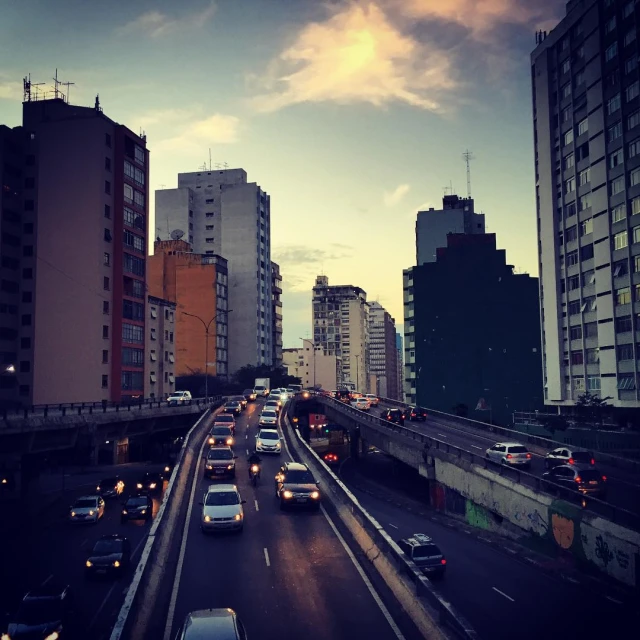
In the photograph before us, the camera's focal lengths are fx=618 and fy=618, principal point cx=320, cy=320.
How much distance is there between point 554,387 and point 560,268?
15.5 metres

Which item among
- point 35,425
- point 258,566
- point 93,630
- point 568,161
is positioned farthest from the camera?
point 568,161

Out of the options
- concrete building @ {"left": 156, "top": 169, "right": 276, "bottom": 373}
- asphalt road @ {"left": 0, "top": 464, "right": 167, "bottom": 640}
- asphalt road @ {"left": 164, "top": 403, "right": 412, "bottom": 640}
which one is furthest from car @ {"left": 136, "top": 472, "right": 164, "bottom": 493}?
concrete building @ {"left": 156, "top": 169, "right": 276, "bottom": 373}

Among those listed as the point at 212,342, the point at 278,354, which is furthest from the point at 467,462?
the point at 278,354

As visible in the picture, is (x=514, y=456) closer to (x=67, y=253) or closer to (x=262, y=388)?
(x=67, y=253)

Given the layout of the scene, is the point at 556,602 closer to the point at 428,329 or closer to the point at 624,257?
the point at 624,257

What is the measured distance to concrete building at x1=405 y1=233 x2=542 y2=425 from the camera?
354ft

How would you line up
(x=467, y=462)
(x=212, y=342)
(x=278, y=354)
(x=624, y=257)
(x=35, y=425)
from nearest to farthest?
(x=467, y=462), (x=35, y=425), (x=624, y=257), (x=212, y=342), (x=278, y=354)

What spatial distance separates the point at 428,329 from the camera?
11388 cm

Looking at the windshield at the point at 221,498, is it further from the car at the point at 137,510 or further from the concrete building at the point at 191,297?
the concrete building at the point at 191,297

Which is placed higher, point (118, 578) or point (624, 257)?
→ point (624, 257)

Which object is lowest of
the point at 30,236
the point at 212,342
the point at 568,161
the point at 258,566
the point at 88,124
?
the point at 258,566

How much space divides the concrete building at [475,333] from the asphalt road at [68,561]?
2715 inches

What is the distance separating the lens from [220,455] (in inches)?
1615

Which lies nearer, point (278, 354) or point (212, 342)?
point (212, 342)
